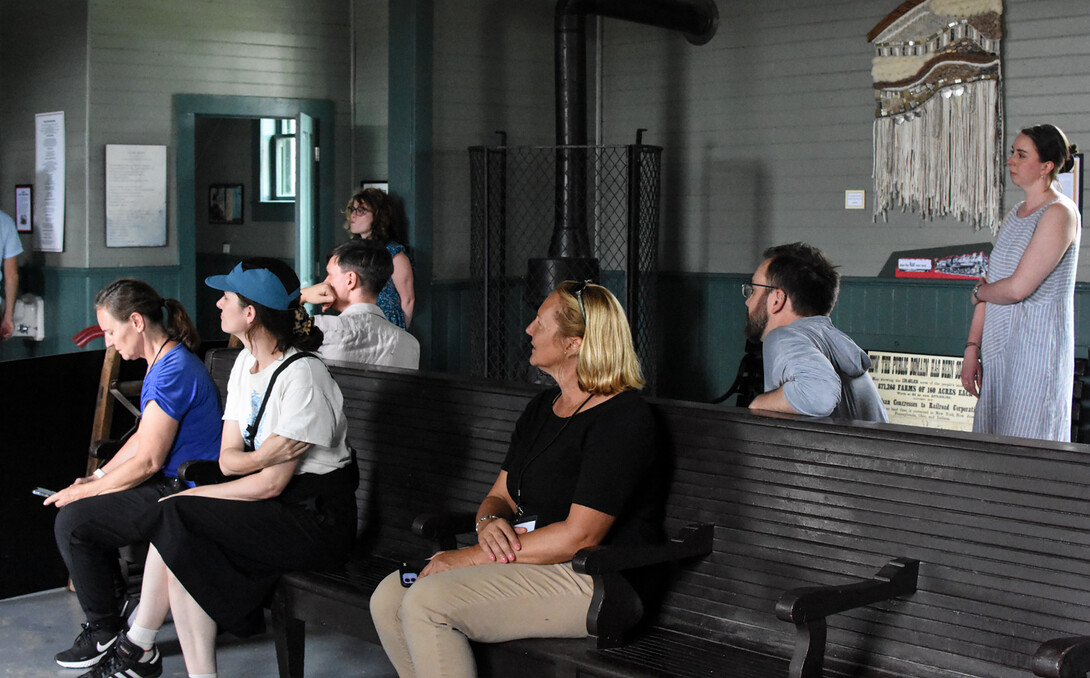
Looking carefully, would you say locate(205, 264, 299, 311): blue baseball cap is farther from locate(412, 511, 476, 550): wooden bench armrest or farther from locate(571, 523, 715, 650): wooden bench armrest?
locate(571, 523, 715, 650): wooden bench armrest

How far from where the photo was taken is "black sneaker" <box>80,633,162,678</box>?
11.1 ft

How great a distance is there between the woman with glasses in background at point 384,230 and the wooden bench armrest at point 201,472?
249 cm

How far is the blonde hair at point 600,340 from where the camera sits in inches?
109

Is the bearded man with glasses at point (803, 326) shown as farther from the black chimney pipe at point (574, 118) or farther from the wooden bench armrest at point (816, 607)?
the black chimney pipe at point (574, 118)

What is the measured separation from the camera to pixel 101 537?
138 inches

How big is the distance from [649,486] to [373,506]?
1162 mm

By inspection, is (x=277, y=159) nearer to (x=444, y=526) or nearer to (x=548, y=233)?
(x=548, y=233)


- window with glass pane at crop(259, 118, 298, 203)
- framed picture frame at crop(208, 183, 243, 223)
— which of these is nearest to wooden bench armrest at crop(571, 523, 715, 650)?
window with glass pane at crop(259, 118, 298, 203)

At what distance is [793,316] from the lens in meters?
3.00

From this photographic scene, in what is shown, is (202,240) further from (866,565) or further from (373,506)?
(866,565)

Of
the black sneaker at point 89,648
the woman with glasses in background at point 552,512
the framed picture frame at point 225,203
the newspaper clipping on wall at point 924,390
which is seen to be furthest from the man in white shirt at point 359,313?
the framed picture frame at point 225,203

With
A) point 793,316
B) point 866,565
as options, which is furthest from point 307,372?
point 866,565

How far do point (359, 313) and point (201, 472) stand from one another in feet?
3.22

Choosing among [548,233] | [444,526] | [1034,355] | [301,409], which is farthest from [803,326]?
[548,233]
